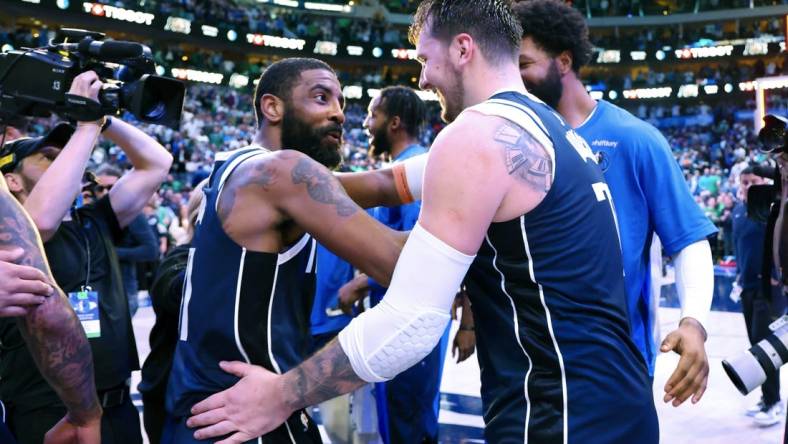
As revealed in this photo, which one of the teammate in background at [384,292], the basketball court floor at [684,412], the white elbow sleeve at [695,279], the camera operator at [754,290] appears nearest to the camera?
the white elbow sleeve at [695,279]

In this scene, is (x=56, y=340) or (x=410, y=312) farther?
(x=56, y=340)

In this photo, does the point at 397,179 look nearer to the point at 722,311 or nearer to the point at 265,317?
the point at 265,317

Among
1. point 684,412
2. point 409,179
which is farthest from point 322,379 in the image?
point 684,412

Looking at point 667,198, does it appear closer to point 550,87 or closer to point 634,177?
point 634,177

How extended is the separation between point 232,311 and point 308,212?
322mm

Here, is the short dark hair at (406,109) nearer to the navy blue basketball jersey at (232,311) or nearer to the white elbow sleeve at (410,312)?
the navy blue basketball jersey at (232,311)

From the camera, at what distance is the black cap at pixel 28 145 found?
3010 mm

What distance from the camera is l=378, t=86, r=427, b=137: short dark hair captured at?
15.8 ft

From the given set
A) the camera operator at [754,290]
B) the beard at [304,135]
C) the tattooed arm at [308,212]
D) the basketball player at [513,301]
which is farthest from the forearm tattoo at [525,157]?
the camera operator at [754,290]

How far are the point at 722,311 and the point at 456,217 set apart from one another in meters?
10.2

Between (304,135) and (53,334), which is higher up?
(304,135)

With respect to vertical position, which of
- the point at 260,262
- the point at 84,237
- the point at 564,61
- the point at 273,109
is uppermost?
the point at 564,61

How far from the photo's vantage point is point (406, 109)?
4801 mm

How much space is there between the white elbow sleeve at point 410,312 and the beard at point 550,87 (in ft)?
3.95
